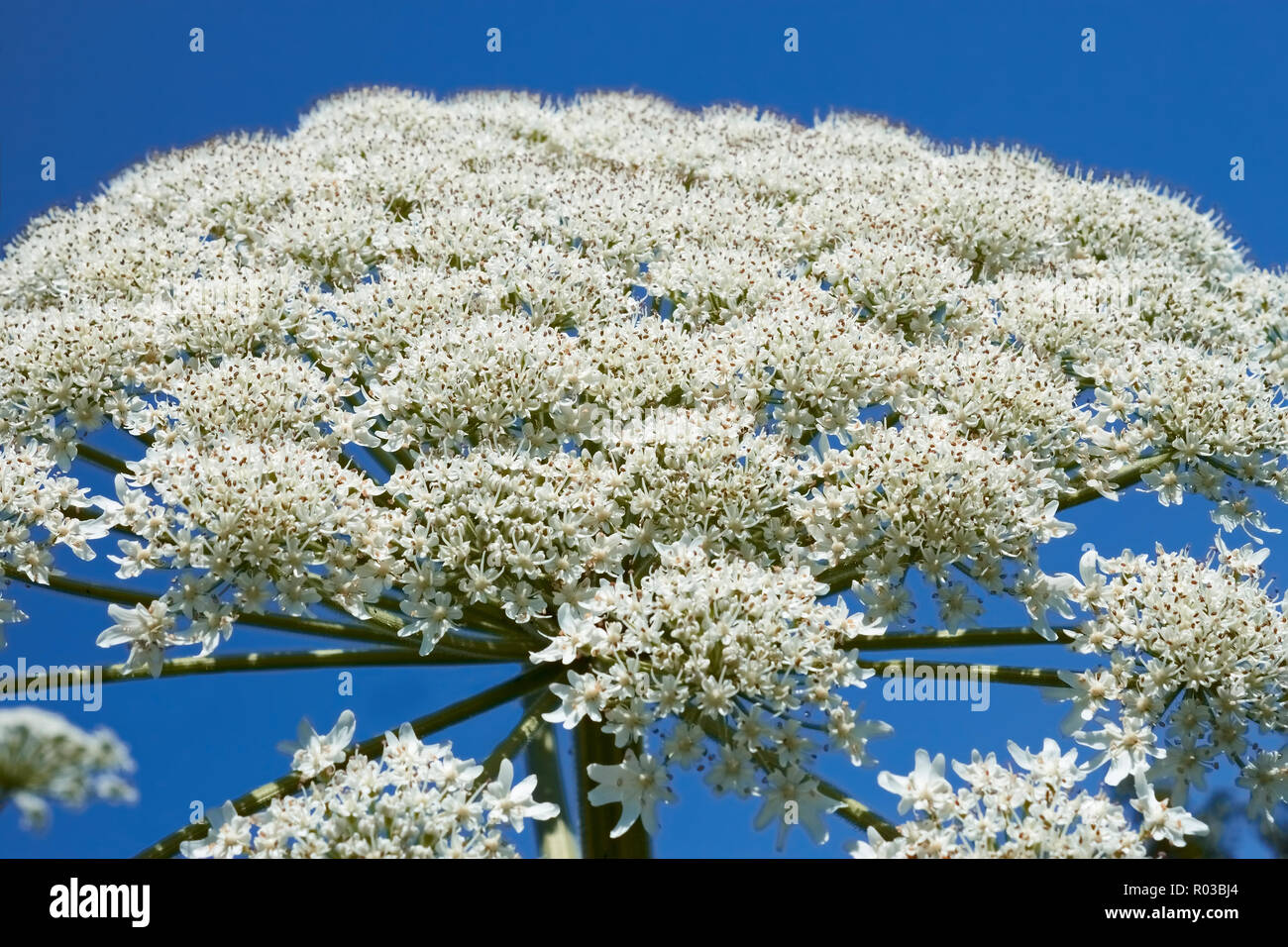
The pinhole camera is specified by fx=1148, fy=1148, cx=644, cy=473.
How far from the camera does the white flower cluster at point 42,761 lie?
16.2m

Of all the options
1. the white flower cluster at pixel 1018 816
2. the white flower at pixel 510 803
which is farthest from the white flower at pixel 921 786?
the white flower at pixel 510 803

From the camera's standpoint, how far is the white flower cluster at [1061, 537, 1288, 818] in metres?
7.40

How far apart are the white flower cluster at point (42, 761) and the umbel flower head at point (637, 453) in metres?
7.34

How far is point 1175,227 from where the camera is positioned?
44.4 ft

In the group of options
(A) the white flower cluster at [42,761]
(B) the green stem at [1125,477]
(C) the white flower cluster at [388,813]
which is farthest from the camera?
(A) the white flower cluster at [42,761]

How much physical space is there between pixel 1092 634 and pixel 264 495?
18.4 ft

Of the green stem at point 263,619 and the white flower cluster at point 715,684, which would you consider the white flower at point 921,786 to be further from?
the green stem at point 263,619

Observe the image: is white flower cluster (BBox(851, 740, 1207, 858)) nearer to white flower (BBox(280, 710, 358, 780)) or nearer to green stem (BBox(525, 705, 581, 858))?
green stem (BBox(525, 705, 581, 858))

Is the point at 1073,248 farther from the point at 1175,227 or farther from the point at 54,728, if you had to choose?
the point at 54,728

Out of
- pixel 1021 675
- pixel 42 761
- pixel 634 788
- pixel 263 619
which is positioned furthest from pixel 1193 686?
pixel 42 761

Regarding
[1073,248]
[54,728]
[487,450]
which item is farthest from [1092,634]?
[54,728]

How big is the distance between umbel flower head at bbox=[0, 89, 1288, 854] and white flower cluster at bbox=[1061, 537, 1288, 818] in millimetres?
28

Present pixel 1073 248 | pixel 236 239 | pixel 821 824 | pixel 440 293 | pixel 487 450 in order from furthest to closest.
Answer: pixel 1073 248 < pixel 236 239 < pixel 440 293 < pixel 487 450 < pixel 821 824
